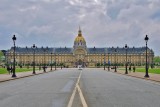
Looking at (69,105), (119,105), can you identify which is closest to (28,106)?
(69,105)

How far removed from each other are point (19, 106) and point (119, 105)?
3663mm

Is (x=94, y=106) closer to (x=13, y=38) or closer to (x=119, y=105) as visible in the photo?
(x=119, y=105)

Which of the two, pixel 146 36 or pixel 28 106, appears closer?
pixel 28 106

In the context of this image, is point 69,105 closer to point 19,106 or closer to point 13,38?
Answer: point 19,106

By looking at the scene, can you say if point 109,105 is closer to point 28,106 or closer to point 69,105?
point 69,105

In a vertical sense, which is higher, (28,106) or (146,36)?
(146,36)

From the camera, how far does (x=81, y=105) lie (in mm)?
13000

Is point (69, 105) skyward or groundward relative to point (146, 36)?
groundward

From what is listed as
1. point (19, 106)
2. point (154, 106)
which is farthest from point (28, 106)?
point (154, 106)

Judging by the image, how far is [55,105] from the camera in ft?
42.7

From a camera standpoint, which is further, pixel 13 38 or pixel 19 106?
pixel 13 38

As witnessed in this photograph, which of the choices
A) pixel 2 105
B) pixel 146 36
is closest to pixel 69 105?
pixel 2 105

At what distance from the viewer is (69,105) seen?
12953 millimetres

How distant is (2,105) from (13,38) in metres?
34.3
